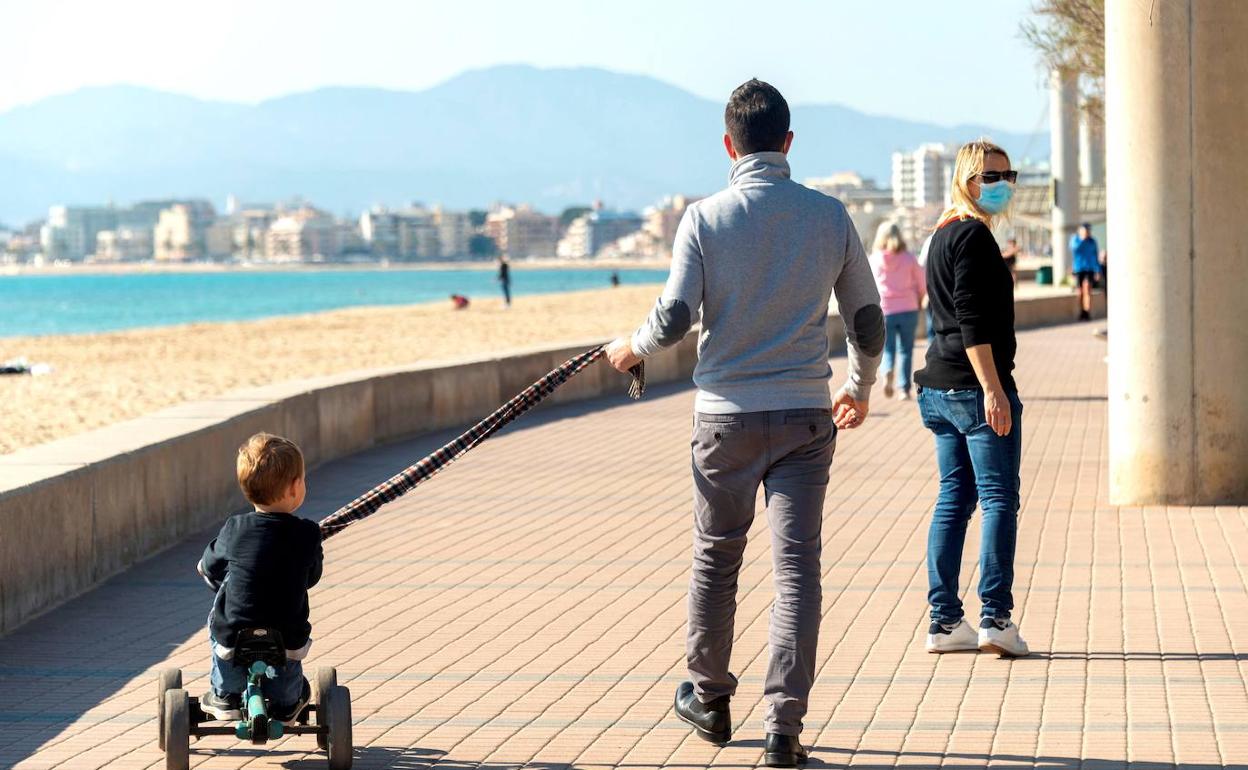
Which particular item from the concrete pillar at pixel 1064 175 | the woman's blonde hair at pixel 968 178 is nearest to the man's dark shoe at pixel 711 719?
the woman's blonde hair at pixel 968 178

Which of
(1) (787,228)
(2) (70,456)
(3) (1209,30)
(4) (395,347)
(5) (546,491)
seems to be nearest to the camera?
(1) (787,228)

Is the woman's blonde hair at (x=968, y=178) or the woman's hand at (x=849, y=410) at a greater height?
the woman's blonde hair at (x=968, y=178)

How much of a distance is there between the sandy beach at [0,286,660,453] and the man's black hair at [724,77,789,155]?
12.1 m

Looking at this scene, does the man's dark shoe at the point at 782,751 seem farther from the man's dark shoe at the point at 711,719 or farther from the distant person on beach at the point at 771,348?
the man's dark shoe at the point at 711,719

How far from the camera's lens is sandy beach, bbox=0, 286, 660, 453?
71.2 feet

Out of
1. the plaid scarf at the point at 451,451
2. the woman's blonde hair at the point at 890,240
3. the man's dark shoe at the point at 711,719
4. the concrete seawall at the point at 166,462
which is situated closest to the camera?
the man's dark shoe at the point at 711,719

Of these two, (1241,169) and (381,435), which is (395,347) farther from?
(1241,169)

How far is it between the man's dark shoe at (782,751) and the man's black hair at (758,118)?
1539 millimetres

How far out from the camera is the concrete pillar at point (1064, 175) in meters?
38.5

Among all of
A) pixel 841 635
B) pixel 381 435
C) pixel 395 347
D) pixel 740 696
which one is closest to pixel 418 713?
pixel 740 696

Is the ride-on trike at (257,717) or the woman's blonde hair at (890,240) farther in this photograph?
the woman's blonde hair at (890,240)

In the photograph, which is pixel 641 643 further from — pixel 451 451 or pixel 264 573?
pixel 264 573

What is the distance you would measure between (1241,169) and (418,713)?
5.54 metres

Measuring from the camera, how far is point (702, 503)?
16.6 ft
